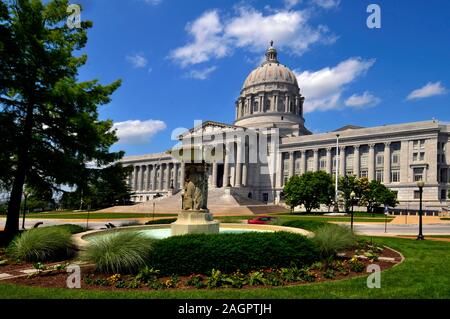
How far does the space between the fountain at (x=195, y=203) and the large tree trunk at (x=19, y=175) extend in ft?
28.3

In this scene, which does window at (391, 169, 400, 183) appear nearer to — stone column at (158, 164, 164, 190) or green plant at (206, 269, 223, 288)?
stone column at (158, 164, 164, 190)

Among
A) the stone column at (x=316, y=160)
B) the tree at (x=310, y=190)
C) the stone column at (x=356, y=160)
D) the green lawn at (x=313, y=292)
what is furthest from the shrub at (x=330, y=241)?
the stone column at (x=316, y=160)

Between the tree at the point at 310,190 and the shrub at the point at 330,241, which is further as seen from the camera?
the tree at the point at 310,190

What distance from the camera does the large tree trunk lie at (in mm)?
17172

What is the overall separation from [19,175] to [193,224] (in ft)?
32.8

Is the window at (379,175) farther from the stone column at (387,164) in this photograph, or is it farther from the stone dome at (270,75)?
the stone dome at (270,75)

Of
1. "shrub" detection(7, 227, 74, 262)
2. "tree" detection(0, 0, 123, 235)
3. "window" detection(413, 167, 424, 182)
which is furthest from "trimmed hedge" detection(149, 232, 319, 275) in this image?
"window" detection(413, 167, 424, 182)

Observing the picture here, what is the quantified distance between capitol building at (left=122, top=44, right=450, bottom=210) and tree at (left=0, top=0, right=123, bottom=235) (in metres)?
33.4

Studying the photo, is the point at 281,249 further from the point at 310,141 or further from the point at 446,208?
the point at 310,141

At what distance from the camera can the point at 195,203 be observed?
14.5 m

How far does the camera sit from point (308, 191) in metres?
64.2

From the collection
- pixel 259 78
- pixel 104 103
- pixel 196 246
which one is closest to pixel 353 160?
pixel 259 78

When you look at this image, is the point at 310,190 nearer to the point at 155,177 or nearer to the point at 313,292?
the point at 313,292

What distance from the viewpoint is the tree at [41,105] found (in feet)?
55.9
